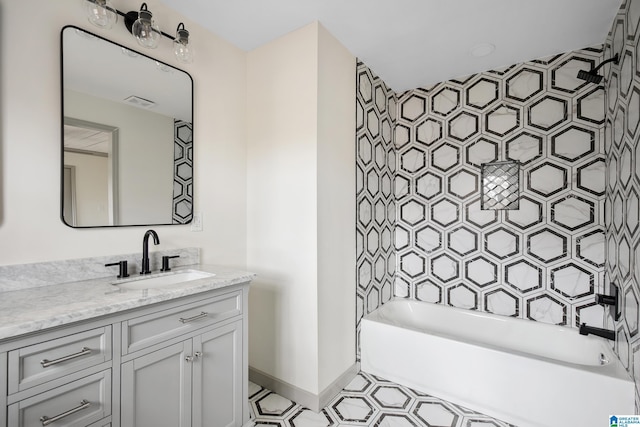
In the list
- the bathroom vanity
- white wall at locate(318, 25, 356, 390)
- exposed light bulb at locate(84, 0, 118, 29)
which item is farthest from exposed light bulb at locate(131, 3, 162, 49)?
the bathroom vanity

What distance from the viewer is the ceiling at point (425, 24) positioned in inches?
70.6

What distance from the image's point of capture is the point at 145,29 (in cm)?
154

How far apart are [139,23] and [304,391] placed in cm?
236

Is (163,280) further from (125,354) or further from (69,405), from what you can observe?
(69,405)

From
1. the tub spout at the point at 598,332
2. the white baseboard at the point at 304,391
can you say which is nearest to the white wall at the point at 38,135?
the white baseboard at the point at 304,391

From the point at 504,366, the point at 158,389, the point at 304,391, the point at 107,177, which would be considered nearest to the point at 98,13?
the point at 107,177

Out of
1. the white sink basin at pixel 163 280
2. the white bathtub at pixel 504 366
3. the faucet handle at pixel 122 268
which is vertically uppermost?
the faucet handle at pixel 122 268

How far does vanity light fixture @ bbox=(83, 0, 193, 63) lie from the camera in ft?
4.55

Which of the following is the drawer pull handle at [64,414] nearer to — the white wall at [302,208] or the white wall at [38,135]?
the white wall at [38,135]

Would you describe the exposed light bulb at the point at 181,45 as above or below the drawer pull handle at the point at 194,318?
above

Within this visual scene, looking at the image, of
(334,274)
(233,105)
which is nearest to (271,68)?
(233,105)

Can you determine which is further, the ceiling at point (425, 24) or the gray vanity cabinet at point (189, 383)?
the ceiling at point (425, 24)

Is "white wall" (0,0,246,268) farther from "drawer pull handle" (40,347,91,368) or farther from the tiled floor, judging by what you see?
the tiled floor

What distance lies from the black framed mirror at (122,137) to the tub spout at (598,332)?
2.76 metres
